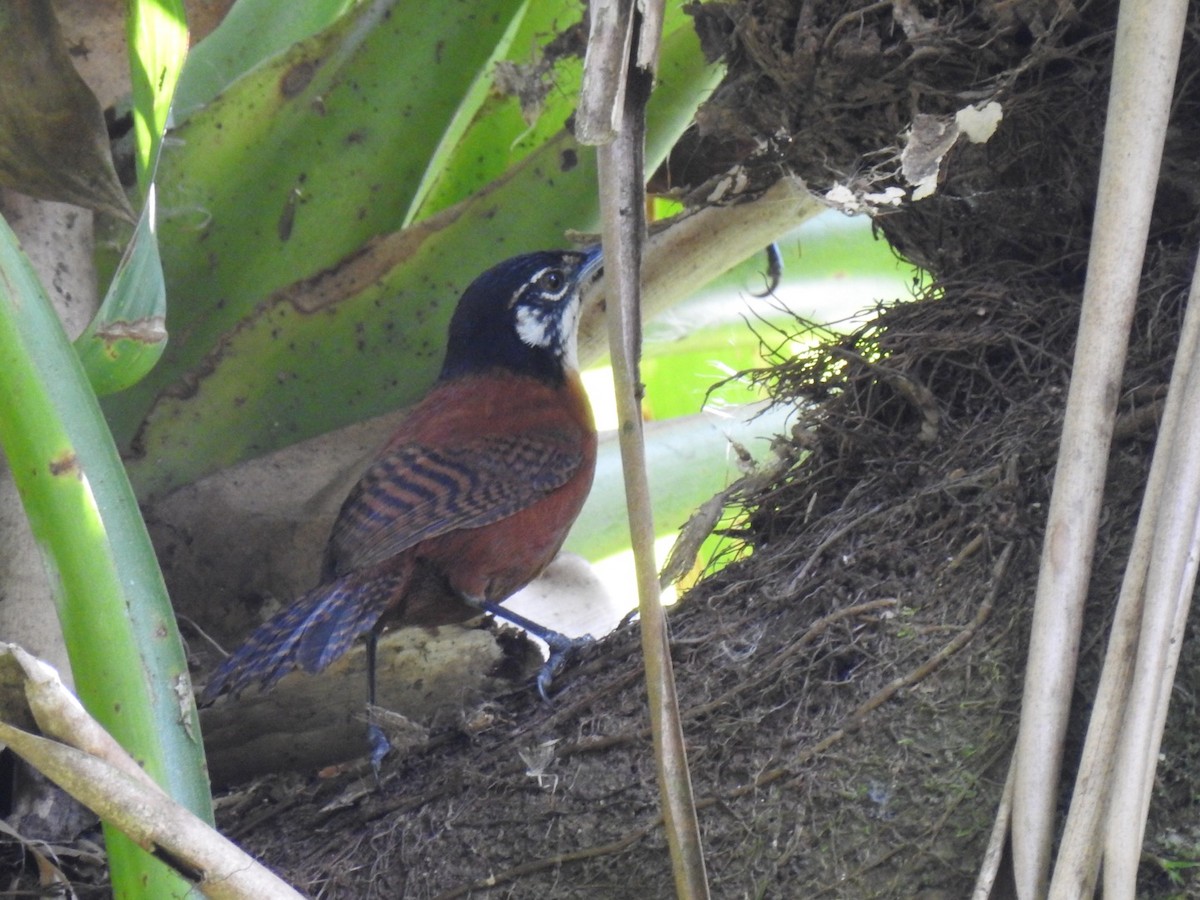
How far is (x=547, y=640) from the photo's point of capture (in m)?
2.67

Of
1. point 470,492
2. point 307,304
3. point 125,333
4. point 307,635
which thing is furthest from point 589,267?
point 125,333

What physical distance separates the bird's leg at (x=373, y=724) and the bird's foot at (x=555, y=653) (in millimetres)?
272

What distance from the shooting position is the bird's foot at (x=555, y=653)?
220cm

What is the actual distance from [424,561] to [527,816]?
1022 millimetres

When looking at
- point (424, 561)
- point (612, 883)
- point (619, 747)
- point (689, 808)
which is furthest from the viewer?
point (424, 561)

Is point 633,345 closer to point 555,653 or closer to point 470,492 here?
point 555,653

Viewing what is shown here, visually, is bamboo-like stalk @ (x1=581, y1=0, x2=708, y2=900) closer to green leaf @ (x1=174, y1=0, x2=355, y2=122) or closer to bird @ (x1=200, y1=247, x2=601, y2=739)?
bird @ (x1=200, y1=247, x2=601, y2=739)

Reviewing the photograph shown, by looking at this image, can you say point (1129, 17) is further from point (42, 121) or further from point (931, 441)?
point (42, 121)

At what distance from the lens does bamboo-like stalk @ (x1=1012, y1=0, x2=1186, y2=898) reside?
1401mm

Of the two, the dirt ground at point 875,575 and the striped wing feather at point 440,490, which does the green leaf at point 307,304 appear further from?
the dirt ground at point 875,575

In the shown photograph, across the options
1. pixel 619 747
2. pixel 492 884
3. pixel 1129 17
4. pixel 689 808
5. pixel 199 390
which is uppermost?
pixel 1129 17

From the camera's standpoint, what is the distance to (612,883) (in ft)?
5.77

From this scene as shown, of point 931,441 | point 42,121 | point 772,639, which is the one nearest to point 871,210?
point 931,441

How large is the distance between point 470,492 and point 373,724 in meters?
0.74
